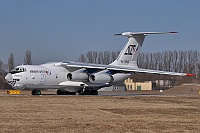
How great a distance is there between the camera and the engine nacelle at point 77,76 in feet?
121

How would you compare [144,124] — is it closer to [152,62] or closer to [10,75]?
[10,75]

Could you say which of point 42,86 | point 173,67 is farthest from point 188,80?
point 42,86

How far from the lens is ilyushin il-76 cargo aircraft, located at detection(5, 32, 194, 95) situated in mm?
35625

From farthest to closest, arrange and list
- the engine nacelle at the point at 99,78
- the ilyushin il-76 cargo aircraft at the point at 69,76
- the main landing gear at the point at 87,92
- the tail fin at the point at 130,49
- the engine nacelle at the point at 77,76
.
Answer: the tail fin at the point at 130,49 → the main landing gear at the point at 87,92 → the engine nacelle at the point at 99,78 → the engine nacelle at the point at 77,76 → the ilyushin il-76 cargo aircraft at the point at 69,76

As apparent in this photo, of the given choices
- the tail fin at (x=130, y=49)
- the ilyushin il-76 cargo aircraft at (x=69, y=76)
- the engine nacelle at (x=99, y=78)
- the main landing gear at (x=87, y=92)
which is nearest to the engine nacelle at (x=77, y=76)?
the ilyushin il-76 cargo aircraft at (x=69, y=76)

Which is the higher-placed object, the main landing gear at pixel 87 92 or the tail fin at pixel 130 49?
the tail fin at pixel 130 49

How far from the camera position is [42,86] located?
36375 mm

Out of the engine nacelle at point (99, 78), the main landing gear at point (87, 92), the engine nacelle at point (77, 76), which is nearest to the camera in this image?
the engine nacelle at point (77, 76)

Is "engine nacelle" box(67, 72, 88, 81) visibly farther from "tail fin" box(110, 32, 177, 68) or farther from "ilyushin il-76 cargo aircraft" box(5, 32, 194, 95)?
→ "tail fin" box(110, 32, 177, 68)

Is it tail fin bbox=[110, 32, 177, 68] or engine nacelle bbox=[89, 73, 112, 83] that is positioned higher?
tail fin bbox=[110, 32, 177, 68]

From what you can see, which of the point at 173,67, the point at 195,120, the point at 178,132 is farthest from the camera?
the point at 173,67

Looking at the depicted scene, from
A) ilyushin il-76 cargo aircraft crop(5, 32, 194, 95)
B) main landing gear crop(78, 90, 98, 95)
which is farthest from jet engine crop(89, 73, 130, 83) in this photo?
main landing gear crop(78, 90, 98, 95)

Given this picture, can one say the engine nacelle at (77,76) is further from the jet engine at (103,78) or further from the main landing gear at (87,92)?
the main landing gear at (87,92)

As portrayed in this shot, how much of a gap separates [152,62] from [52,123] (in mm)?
89603
